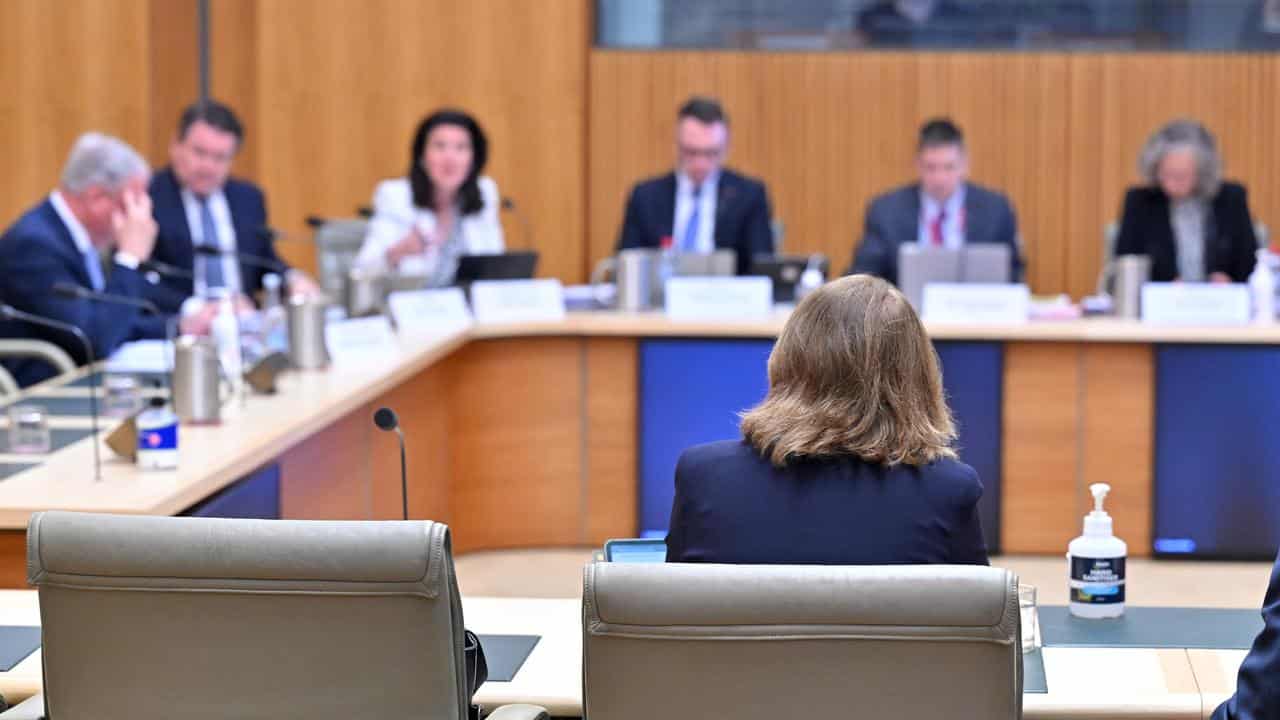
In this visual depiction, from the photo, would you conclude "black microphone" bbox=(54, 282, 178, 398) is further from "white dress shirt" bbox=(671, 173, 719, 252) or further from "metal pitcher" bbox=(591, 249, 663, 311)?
"white dress shirt" bbox=(671, 173, 719, 252)

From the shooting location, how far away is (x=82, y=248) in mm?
5129

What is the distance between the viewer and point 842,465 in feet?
7.13

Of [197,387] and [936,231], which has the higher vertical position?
[936,231]

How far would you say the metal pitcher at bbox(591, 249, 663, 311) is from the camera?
586cm

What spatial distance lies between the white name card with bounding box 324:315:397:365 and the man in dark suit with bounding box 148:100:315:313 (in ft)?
2.90

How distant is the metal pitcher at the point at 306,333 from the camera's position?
4.64 m

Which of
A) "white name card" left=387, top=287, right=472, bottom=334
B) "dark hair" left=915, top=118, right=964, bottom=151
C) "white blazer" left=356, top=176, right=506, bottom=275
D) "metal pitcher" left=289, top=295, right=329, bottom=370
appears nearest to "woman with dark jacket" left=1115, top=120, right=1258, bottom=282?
"dark hair" left=915, top=118, right=964, bottom=151

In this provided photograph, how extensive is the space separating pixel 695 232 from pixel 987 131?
2050 millimetres

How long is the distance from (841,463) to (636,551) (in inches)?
13.7

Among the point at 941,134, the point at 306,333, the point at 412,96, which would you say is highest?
the point at 412,96

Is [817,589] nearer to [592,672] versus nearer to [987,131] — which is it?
[592,672]

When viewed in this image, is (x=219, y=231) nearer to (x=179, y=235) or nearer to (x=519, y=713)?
(x=179, y=235)

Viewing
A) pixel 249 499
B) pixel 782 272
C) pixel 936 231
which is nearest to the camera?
pixel 249 499

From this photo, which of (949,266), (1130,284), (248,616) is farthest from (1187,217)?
(248,616)
